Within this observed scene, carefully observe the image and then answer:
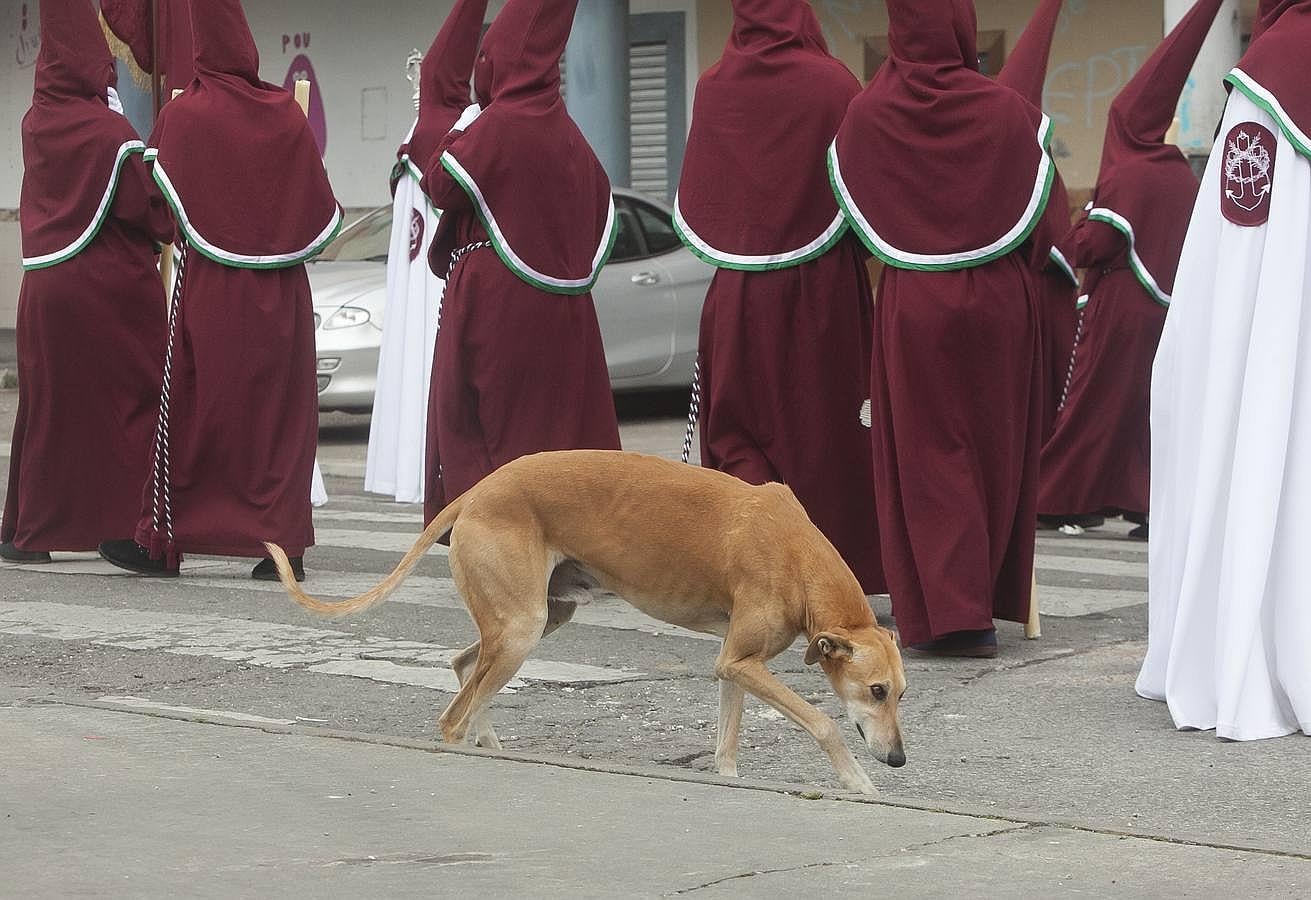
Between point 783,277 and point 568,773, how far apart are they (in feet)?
10.1

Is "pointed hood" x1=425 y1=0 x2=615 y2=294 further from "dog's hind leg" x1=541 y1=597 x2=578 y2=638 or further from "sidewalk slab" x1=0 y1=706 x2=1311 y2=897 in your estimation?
"sidewalk slab" x1=0 y1=706 x2=1311 y2=897

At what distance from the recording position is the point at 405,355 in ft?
39.2

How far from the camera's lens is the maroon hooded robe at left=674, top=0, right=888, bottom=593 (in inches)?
311

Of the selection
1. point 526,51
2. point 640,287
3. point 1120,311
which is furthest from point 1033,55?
point 640,287

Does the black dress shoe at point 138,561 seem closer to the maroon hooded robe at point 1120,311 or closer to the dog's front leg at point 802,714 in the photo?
the dog's front leg at point 802,714

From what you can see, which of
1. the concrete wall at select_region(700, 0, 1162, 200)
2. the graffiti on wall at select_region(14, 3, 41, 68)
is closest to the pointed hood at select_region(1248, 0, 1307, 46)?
the concrete wall at select_region(700, 0, 1162, 200)

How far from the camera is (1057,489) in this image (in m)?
11.3

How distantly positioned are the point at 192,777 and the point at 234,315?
4.07m

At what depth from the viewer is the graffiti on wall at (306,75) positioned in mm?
21516

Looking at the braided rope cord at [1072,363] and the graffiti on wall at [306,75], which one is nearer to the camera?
the braided rope cord at [1072,363]

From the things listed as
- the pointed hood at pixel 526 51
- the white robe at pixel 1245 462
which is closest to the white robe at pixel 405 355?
the pointed hood at pixel 526 51

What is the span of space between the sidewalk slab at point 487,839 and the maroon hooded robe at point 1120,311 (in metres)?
6.03

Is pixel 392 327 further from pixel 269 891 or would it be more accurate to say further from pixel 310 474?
pixel 269 891

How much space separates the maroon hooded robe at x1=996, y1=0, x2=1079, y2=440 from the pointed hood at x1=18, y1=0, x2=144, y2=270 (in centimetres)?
371
